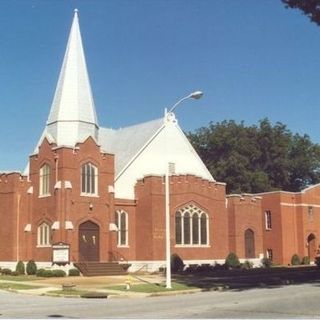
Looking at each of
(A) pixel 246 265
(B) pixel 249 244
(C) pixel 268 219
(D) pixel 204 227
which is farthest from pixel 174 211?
(C) pixel 268 219

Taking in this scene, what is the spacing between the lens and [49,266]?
43.2 m

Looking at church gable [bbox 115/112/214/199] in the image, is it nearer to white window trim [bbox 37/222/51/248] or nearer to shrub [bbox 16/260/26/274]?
white window trim [bbox 37/222/51/248]

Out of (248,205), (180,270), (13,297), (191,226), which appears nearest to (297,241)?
(248,205)

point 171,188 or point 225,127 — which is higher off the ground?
point 225,127

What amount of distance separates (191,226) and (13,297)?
81.5 feet

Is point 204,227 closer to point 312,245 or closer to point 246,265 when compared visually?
point 246,265

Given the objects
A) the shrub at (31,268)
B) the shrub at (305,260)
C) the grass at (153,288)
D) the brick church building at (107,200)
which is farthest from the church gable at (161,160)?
the grass at (153,288)

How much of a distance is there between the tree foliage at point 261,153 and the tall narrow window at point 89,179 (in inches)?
1235

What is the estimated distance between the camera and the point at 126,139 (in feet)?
181

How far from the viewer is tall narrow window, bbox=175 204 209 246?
159 ft

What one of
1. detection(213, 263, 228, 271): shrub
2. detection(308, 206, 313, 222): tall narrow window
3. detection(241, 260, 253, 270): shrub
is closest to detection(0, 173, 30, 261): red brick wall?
detection(213, 263, 228, 271): shrub

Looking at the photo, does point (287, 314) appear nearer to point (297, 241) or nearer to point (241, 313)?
point (241, 313)

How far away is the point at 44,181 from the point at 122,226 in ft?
23.0

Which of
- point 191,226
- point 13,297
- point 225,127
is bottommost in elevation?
point 13,297
